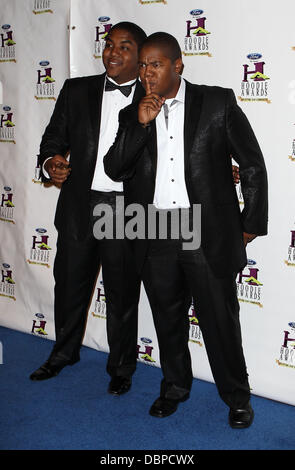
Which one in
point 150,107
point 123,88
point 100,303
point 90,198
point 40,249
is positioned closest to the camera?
point 150,107

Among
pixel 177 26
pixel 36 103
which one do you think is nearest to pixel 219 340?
pixel 177 26

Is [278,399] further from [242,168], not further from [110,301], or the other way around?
[242,168]

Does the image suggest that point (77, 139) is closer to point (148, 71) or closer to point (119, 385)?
point (148, 71)

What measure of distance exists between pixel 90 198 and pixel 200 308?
2.65ft

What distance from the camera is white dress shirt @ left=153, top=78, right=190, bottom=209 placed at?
2.47m

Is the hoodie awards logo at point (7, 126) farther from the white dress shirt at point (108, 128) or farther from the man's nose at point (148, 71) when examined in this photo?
the man's nose at point (148, 71)

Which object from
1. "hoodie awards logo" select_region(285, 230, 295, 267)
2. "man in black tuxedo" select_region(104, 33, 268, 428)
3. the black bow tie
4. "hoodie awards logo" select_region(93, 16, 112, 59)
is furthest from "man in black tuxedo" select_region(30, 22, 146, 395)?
"hoodie awards logo" select_region(285, 230, 295, 267)

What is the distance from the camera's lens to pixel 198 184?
2.46 meters

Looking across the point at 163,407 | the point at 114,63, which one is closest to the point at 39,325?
the point at 163,407

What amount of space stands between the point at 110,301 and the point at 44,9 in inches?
75.2

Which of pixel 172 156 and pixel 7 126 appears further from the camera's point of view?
pixel 7 126

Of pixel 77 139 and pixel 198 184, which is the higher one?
pixel 77 139

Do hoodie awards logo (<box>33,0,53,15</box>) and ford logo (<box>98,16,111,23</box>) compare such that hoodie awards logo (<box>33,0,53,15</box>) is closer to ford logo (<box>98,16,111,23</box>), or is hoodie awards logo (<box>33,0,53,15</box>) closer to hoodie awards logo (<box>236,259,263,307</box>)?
ford logo (<box>98,16,111,23</box>)

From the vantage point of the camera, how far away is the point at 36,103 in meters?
3.64
